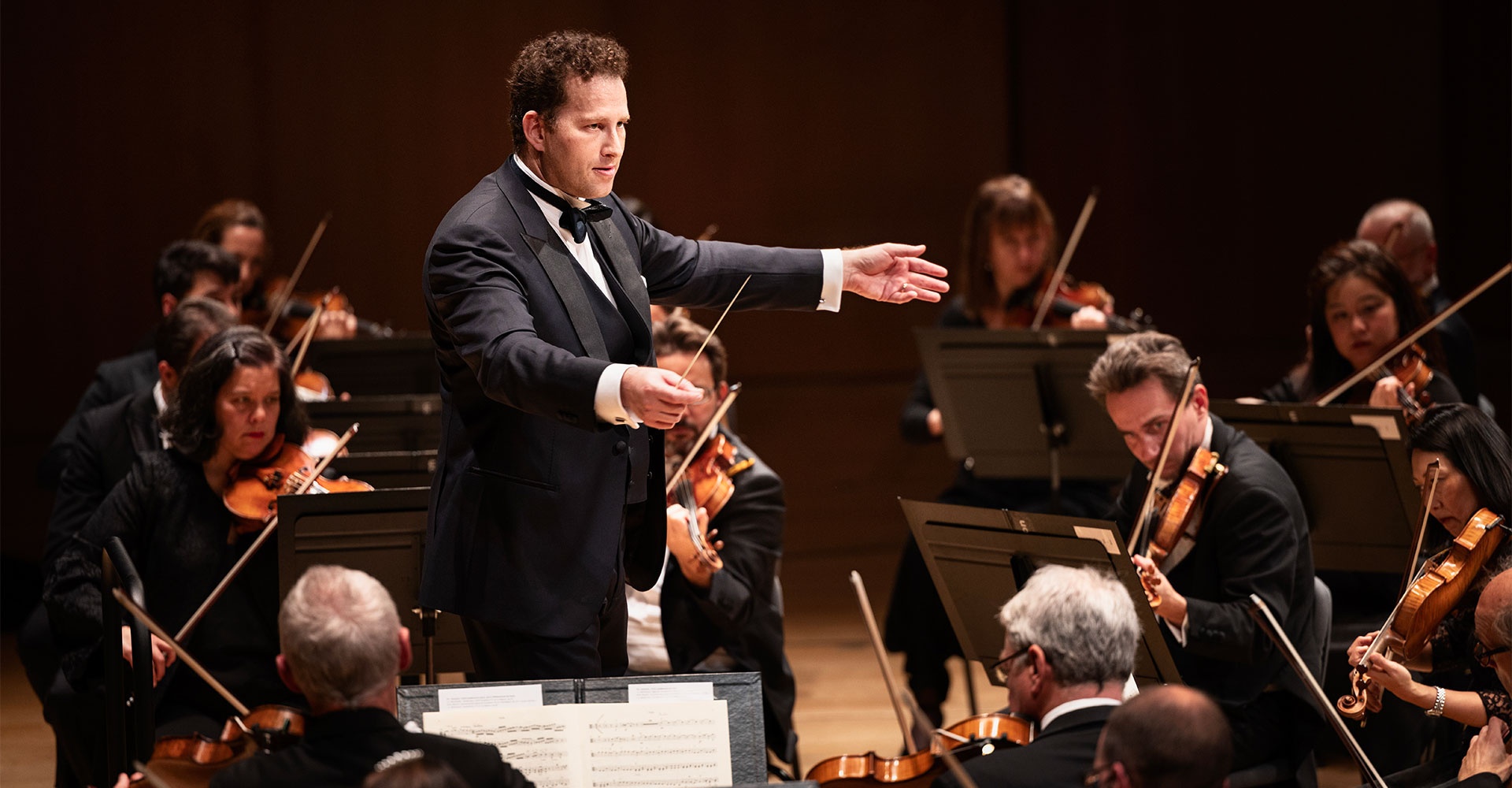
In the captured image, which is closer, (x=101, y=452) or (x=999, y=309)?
(x=101, y=452)

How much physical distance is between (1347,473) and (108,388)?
3086mm

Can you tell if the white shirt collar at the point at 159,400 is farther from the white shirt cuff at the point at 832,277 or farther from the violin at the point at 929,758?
the violin at the point at 929,758

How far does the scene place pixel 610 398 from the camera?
195 cm

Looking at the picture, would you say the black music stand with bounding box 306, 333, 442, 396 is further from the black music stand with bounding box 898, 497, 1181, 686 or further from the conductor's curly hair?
the conductor's curly hair

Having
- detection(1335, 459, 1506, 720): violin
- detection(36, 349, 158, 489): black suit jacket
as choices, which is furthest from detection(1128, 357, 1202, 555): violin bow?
detection(36, 349, 158, 489): black suit jacket

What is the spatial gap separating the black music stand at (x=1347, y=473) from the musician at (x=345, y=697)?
2.00 metres

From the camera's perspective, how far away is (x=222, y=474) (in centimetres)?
319

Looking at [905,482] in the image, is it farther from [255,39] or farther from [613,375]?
[613,375]

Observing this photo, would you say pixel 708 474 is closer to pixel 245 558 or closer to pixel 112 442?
pixel 245 558

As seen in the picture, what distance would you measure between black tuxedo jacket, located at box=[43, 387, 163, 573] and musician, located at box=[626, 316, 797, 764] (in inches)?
45.9

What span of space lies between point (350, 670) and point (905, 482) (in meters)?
5.10

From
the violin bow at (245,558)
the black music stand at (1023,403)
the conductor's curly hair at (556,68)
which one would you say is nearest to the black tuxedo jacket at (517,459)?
the conductor's curly hair at (556,68)

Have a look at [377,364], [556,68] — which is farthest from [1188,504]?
[377,364]

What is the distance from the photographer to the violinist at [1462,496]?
105 inches
